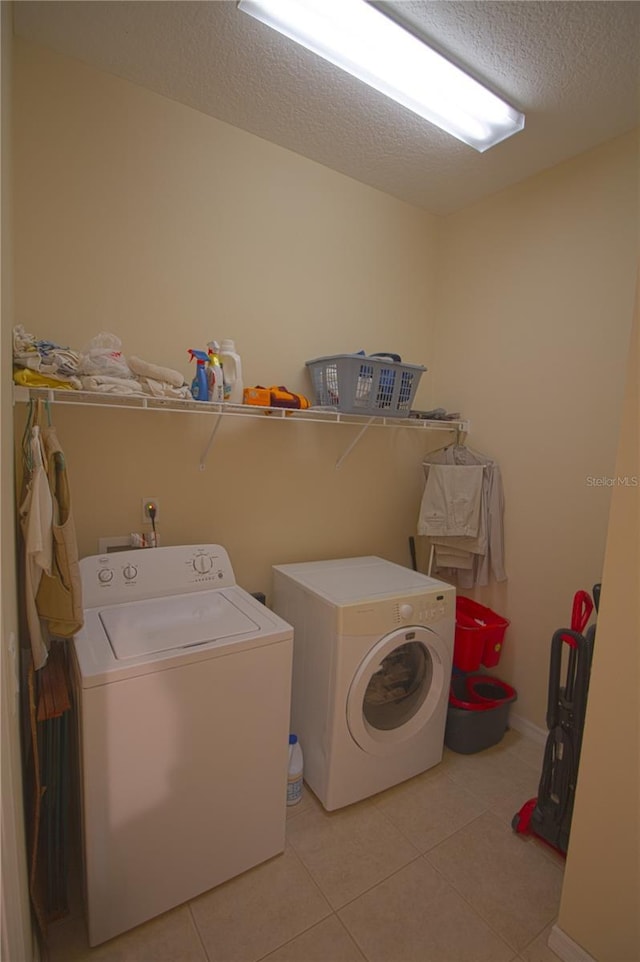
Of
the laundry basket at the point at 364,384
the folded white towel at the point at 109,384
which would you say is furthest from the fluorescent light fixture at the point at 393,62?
the folded white towel at the point at 109,384

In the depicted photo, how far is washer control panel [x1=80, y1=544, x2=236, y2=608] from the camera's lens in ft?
5.19

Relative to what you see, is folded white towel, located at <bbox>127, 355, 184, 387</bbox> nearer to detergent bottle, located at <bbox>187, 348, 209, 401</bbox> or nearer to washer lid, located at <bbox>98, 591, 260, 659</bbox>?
detergent bottle, located at <bbox>187, 348, 209, 401</bbox>

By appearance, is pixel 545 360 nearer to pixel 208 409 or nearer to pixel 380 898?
pixel 208 409

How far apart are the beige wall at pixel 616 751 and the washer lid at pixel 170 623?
1004 mm

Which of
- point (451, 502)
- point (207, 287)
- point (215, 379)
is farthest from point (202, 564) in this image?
point (451, 502)

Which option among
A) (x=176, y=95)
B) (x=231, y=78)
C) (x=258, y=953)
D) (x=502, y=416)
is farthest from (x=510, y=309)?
A: (x=258, y=953)

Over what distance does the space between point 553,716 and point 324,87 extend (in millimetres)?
2461

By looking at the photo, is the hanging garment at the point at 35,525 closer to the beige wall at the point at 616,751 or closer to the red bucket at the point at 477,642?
the beige wall at the point at 616,751

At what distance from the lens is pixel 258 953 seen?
127cm

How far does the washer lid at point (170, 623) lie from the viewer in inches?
51.4

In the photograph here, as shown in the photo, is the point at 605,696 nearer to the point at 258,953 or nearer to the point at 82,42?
the point at 258,953

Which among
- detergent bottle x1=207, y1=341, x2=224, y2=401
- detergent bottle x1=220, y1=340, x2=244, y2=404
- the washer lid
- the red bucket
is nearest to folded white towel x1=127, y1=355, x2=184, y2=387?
detergent bottle x1=207, y1=341, x2=224, y2=401

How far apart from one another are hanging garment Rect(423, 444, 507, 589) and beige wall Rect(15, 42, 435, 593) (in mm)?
306

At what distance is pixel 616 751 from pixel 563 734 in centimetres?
51
